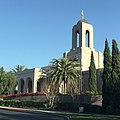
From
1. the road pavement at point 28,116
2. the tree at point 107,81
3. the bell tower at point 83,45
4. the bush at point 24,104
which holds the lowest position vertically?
the road pavement at point 28,116

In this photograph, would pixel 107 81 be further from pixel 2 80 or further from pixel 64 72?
pixel 2 80

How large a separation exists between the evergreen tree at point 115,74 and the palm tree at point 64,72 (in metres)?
14.0

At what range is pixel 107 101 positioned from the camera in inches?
1475

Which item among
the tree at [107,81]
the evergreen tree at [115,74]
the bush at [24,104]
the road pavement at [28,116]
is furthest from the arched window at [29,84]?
the road pavement at [28,116]

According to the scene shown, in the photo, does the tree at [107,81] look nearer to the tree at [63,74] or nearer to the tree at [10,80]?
the tree at [63,74]

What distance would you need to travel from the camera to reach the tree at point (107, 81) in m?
37.5

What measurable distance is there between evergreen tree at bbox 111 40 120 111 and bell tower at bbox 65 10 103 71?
23.5m

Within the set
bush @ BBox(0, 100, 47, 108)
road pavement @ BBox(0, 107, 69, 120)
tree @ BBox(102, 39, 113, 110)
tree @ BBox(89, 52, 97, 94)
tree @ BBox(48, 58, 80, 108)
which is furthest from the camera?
tree @ BBox(48, 58, 80, 108)

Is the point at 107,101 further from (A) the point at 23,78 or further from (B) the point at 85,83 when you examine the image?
(A) the point at 23,78

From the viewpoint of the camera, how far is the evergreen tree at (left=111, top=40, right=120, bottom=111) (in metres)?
36.3

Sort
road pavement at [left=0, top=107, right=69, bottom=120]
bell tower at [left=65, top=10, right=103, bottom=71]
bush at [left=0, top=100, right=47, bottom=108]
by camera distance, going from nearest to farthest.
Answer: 1. road pavement at [left=0, top=107, right=69, bottom=120]
2. bush at [left=0, top=100, right=47, bottom=108]
3. bell tower at [left=65, top=10, right=103, bottom=71]

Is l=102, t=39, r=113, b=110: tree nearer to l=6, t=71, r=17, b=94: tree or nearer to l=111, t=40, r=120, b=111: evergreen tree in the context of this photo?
l=111, t=40, r=120, b=111: evergreen tree

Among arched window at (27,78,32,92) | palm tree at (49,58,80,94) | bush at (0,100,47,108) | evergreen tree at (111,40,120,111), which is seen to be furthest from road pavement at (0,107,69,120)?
arched window at (27,78,32,92)

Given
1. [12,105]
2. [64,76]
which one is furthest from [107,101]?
[12,105]
